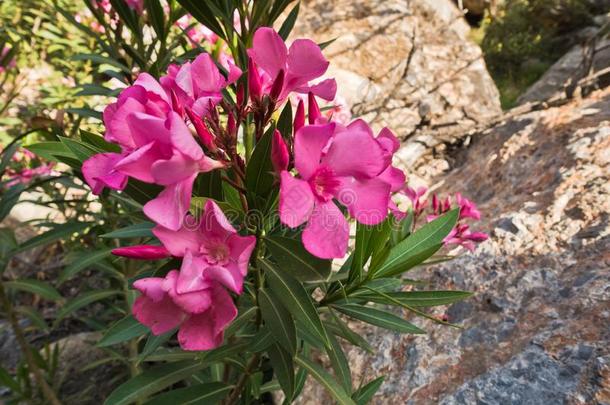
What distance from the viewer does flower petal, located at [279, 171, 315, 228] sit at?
1.88ft

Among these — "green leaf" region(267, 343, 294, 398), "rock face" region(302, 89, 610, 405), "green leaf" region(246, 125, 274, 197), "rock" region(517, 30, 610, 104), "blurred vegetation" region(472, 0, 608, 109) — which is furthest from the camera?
"blurred vegetation" region(472, 0, 608, 109)

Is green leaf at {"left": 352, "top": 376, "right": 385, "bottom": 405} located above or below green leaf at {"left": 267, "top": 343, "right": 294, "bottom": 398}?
Answer: below

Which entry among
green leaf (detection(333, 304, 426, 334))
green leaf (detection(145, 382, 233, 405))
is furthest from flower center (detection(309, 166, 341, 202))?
green leaf (detection(145, 382, 233, 405))

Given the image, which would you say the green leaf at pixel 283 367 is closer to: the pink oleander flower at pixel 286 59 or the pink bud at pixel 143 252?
the pink bud at pixel 143 252

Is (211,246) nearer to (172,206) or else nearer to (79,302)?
(172,206)

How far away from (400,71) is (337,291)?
3.81 metres

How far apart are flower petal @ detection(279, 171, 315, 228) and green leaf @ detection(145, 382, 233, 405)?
635 millimetres

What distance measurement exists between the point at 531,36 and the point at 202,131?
31.3ft

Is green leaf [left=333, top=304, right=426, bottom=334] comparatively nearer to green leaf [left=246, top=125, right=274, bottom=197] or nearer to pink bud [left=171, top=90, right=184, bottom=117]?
green leaf [left=246, top=125, right=274, bottom=197]

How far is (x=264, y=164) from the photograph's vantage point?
674 millimetres

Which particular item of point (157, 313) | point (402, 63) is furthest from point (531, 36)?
point (157, 313)

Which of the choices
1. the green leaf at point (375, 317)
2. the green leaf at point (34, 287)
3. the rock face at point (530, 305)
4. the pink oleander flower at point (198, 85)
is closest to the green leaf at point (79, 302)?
the green leaf at point (34, 287)

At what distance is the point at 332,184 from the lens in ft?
2.11

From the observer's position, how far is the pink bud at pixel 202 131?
648 millimetres
